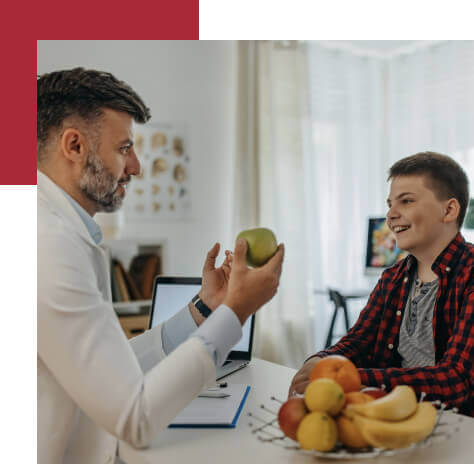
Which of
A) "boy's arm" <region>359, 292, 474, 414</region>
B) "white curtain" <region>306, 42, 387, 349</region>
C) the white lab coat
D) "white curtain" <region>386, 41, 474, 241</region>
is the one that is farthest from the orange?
"white curtain" <region>386, 41, 474, 241</region>

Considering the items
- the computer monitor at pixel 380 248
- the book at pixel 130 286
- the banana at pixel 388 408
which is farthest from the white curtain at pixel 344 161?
the banana at pixel 388 408

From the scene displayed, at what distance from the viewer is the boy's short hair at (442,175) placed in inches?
61.2

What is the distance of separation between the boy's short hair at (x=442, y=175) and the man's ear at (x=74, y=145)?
3.26 feet

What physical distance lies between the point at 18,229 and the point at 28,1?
25.9 inches

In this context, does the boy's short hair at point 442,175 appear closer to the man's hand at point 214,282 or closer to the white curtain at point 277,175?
the man's hand at point 214,282

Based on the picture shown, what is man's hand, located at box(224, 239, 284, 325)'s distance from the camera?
3.03ft

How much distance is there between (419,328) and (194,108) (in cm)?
270

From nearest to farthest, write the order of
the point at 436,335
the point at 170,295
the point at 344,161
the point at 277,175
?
the point at 436,335 < the point at 170,295 < the point at 277,175 < the point at 344,161

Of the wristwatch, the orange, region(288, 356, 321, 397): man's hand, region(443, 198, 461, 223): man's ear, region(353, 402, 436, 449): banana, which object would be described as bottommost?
region(288, 356, 321, 397): man's hand

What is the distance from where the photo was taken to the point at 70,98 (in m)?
1.03

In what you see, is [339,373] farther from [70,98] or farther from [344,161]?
[344,161]

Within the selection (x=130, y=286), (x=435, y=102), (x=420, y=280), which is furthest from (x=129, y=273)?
(x=435, y=102)

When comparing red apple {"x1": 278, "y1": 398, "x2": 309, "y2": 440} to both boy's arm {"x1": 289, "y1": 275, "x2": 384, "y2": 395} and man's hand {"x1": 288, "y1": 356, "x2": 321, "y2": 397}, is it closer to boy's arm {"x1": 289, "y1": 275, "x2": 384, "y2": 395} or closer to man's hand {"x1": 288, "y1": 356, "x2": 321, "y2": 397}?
man's hand {"x1": 288, "y1": 356, "x2": 321, "y2": 397}

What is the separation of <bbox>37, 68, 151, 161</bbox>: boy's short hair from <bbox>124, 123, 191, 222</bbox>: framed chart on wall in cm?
251
